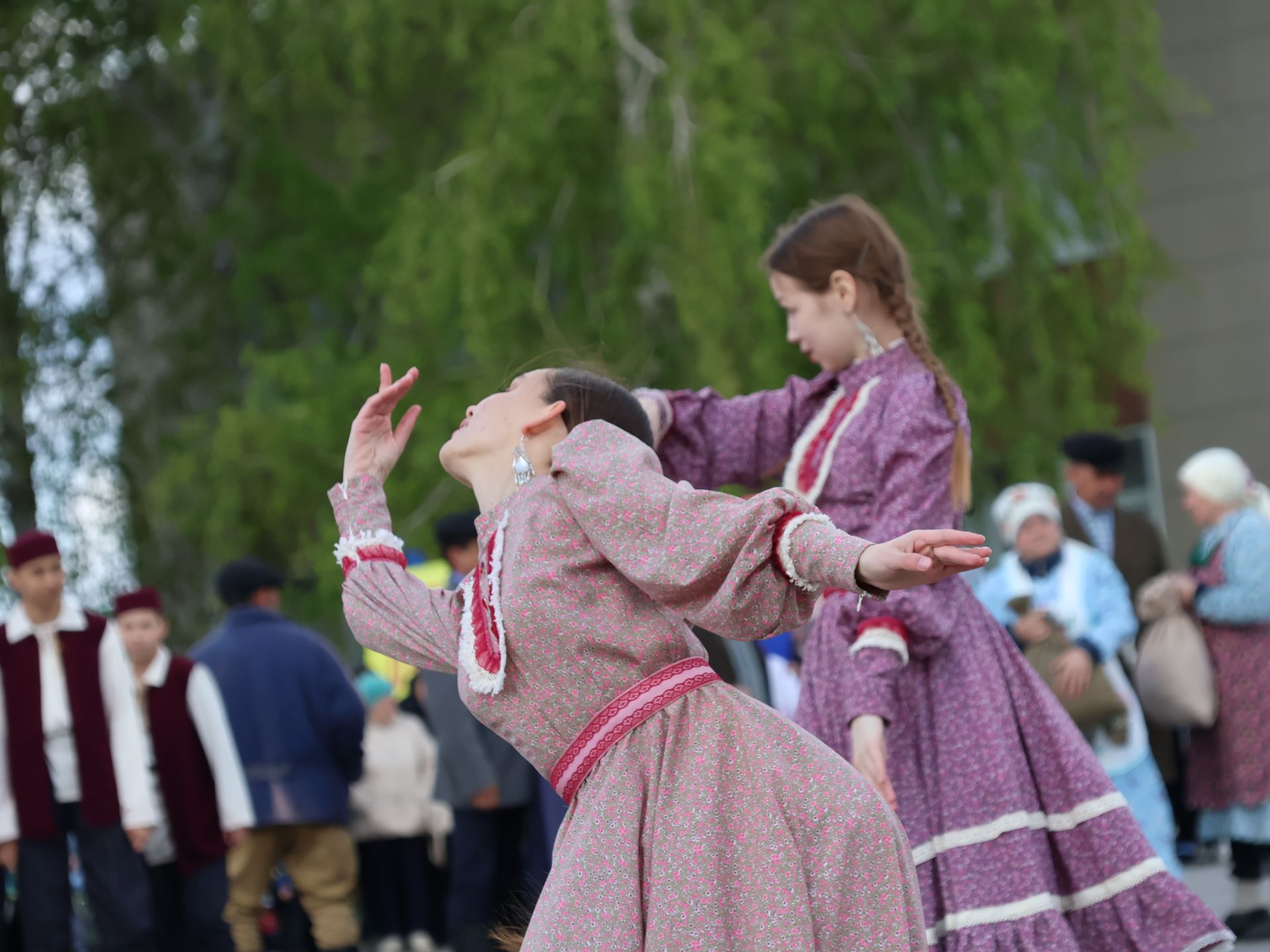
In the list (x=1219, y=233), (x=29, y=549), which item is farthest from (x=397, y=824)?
(x=1219, y=233)

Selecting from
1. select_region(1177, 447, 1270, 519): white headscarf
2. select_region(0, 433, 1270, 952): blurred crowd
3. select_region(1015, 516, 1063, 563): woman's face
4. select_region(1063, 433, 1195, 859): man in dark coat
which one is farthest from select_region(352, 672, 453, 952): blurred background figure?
select_region(1177, 447, 1270, 519): white headscarf

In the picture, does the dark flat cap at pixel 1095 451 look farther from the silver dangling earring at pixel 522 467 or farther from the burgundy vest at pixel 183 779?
the silver dangling earring at pixel 522 467

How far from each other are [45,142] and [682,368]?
587 cm

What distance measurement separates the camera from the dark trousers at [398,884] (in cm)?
880

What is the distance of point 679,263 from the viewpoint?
1115 cm

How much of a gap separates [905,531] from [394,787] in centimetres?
554

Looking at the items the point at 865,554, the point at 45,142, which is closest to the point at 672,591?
the point at 865,554

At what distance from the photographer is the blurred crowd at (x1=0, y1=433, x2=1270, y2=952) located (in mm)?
6609

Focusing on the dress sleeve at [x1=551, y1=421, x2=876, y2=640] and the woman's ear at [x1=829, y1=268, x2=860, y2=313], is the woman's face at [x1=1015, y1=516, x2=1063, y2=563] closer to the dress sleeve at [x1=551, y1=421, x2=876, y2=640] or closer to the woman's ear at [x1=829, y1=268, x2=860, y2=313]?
the woman's ear at [x1=829, y1=268, x2=860, y2=313]

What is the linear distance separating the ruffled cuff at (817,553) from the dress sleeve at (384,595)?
26.6 inches

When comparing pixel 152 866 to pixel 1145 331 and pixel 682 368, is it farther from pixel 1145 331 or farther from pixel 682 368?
pixel 1145 331

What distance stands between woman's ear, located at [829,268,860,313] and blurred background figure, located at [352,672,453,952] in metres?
5.20

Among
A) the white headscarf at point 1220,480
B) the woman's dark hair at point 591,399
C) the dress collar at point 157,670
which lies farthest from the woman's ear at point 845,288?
the dress collar at point 157,670

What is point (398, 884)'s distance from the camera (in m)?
8.92
